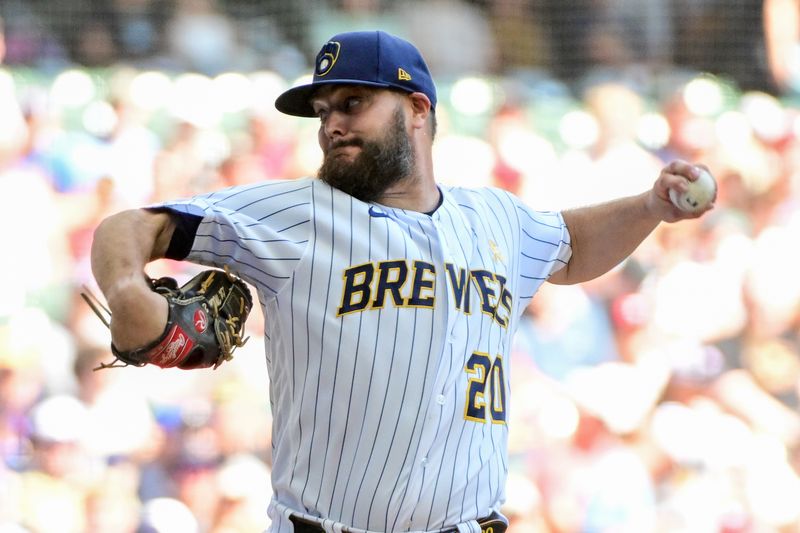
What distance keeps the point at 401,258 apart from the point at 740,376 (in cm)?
359

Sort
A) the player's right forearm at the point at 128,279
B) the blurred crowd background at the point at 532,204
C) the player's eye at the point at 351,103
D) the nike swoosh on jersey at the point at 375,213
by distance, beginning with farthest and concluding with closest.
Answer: the blurred crowd background at the point at 532,204, the player's eye at the point at 351,103, the nike swoosh on jersey at the point at 375,213, the player's right forearm at the point at 128,279

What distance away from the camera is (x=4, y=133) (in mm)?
5527

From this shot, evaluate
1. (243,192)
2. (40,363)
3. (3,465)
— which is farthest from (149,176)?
(243,192)

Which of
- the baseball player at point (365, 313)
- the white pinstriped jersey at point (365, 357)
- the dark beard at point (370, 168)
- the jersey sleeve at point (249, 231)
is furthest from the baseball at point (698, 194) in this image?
the jersey sleeve at point (249, 231)

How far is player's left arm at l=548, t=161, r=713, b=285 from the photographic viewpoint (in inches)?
121

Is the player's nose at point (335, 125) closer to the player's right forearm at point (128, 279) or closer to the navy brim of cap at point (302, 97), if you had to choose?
the navy brim of cap at point (302, 97)

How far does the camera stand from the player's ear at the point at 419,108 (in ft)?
9.96

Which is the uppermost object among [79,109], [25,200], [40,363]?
[79,109]

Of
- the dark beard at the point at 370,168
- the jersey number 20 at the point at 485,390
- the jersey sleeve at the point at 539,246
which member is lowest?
the jersey number 20 at the point at 485,390

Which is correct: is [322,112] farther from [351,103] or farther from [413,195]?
[413,195]

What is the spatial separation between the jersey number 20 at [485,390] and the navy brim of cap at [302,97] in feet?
2.15

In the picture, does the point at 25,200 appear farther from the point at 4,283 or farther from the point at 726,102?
the point at 726,102

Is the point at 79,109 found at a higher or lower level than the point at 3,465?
higher

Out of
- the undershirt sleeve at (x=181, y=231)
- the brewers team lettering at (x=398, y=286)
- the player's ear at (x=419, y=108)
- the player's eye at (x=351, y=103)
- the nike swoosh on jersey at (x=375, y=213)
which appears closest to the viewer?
the undershirt sleeve at (x=181, y=231)
